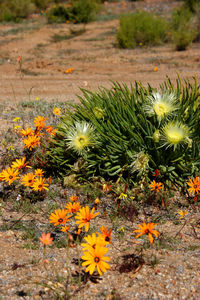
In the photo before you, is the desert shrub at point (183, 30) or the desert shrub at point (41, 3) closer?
the desert shrub at point (183, 30)

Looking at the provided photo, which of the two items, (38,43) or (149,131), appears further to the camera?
(38,43)

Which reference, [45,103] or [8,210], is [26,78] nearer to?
[45,103]

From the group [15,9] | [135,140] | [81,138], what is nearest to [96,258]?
[81,138]

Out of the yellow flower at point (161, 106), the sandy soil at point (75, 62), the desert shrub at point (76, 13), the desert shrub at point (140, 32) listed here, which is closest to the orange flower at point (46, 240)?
the yellow flower at point (161, 106)

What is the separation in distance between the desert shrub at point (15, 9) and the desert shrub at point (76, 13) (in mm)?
2736

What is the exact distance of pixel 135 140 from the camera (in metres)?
3.54

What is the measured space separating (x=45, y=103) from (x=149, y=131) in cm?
311

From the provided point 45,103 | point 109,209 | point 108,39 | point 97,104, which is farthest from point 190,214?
point 108,39

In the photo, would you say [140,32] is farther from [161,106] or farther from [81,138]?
[81,138]

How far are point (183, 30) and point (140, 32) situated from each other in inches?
62.1

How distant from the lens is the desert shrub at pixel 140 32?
12.3 metres

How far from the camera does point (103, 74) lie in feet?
30.8

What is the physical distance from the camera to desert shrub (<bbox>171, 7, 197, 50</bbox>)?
37.2ft

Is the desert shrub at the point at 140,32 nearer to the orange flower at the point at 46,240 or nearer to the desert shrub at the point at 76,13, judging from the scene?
the desert shrub at the point at 76,13
